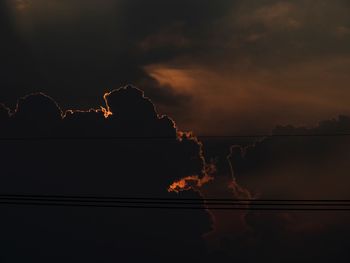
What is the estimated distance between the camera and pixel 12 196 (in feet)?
171

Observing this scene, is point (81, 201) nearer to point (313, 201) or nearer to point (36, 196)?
point (36, 196)

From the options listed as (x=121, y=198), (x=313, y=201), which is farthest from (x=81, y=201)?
(x=313, y=201)

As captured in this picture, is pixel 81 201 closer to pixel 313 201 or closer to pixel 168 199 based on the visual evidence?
pixel 168 199

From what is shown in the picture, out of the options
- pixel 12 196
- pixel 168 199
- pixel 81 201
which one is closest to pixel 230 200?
pixel 168 199

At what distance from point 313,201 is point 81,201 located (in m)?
11.3

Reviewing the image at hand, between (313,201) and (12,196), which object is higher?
(12,196)

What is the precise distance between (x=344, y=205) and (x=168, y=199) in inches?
340

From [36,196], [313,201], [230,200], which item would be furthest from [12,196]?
[313,201]

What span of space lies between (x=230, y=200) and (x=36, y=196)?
9853mm

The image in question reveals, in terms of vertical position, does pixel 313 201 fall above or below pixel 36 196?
below

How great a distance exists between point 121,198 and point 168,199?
250 cm

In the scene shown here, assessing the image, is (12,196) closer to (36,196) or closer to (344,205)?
(36,196)

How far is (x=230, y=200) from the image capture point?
4934cm

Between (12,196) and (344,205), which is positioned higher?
(12,196)
